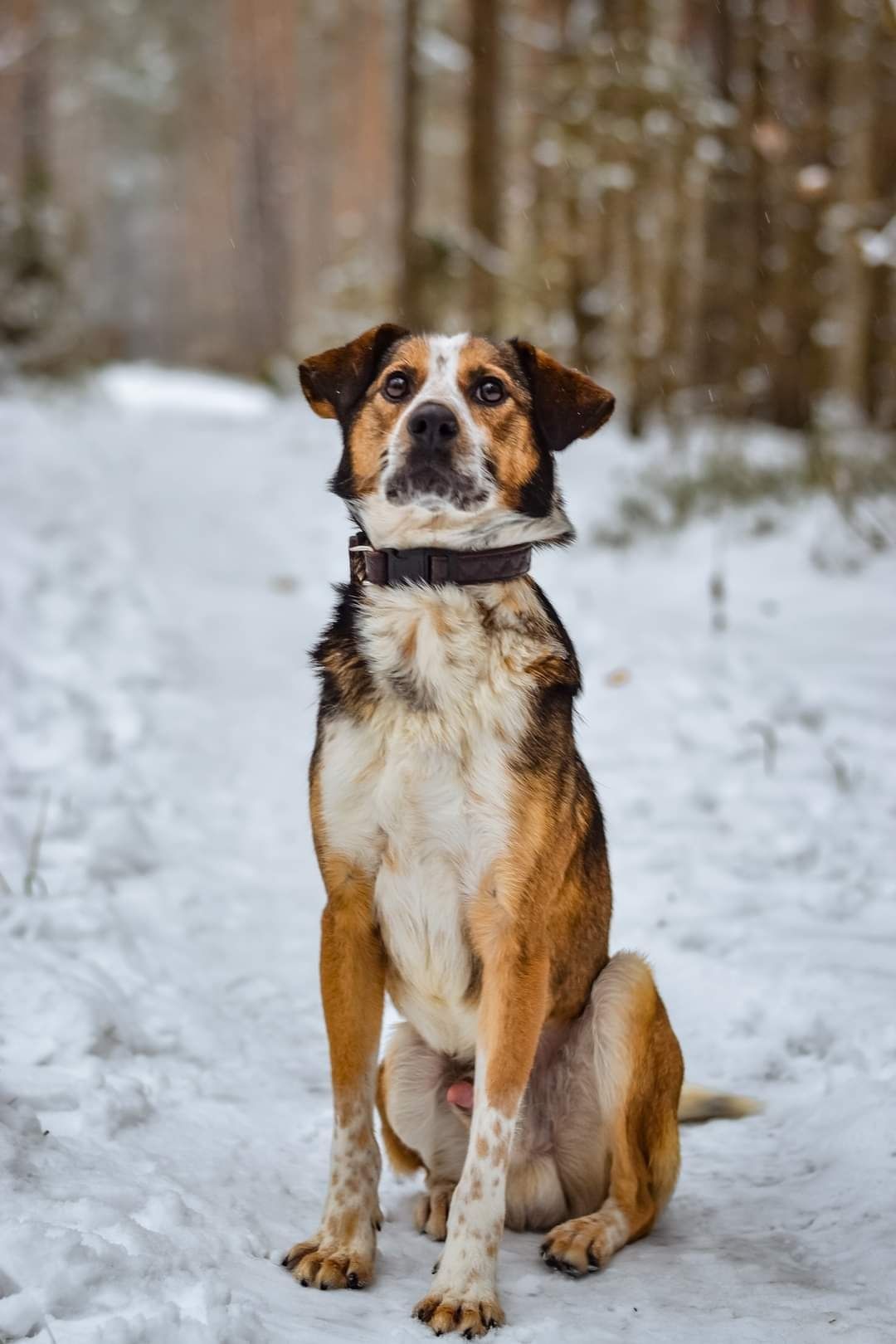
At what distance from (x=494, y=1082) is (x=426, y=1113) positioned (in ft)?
1.78

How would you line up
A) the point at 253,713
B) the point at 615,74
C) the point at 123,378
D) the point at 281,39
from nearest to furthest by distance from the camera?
the point at 253,713 → the point at 615,74 → the point at 123,378 → the point at 281,39

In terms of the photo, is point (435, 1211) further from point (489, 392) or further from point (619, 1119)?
point (489, 392)

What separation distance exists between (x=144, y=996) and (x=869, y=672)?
14.0 ft

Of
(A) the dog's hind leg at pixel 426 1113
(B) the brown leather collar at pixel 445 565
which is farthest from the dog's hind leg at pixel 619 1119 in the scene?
(B) the brown leather collar at pixel 445 565

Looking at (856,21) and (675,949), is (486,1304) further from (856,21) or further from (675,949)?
(856,21)

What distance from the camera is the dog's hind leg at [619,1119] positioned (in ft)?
9.74

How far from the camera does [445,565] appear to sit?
3.00 meters

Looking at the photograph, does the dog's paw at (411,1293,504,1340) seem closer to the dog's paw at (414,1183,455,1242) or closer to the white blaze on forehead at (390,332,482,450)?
the dog's paw at (414,1183,455,1242)

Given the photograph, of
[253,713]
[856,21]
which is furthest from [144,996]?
[856,21]

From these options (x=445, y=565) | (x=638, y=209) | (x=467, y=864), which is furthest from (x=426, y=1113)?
(x=638, y=209)

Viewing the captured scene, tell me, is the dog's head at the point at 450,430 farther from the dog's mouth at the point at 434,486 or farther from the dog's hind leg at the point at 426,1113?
the dog's hind leg at the point at 426,1113

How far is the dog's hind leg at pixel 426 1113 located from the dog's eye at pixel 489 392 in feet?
5.33

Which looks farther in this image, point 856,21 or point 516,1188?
point 856,21

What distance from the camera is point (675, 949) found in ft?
15.0
